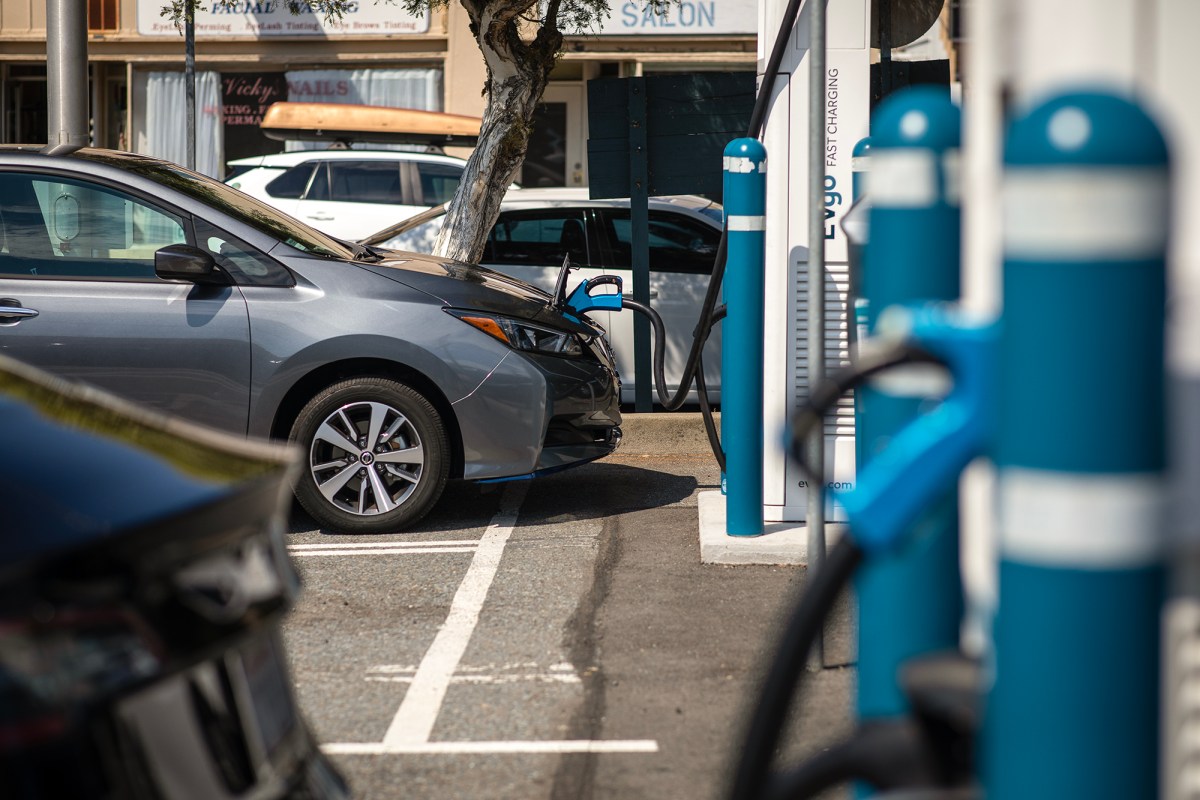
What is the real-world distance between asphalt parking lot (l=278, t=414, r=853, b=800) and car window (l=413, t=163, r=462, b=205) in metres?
5.50

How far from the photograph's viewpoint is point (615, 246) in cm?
949

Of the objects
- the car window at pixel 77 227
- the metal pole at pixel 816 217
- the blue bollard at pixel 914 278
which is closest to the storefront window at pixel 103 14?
the car window at pixel 77 227

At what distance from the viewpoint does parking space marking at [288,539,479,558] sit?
19.8 ft

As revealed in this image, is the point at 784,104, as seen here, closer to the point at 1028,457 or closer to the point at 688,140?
the point at 688,140

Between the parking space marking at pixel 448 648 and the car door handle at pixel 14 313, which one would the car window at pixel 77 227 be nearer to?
the car door handle at pixel 14 313

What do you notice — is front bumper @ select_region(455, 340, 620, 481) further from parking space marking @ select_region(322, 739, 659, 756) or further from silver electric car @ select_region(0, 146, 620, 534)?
parking space marking @ select_region(322, 739, 659, 756)

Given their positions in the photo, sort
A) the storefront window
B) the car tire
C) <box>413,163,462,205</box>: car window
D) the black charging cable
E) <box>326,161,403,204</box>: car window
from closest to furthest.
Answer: the black charging cable < the car tire < <box>326,161,403,204</box>: car window < <box>413,163,462,205</box>: car window < the storefront window

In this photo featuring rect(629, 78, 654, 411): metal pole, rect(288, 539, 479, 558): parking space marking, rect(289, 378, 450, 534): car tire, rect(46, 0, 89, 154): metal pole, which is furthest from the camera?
rect(46, 0, 89, 154): metal pole

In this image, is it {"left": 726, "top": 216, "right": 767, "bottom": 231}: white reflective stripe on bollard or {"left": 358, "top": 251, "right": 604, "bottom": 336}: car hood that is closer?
{"left": 726, "top": 216, "right": 767, "bottom": 231}: white reflective stripe on bollard

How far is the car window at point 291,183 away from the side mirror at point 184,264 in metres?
5.32

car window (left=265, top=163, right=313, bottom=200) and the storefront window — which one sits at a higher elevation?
the storefront window

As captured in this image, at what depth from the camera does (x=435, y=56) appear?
19516 millimetres

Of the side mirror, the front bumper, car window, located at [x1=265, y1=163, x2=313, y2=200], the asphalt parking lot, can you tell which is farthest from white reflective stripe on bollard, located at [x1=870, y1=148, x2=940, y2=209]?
car window, located at [x1=265, y1=163, x2=313, y2=200]

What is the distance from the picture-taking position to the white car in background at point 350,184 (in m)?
11.1
